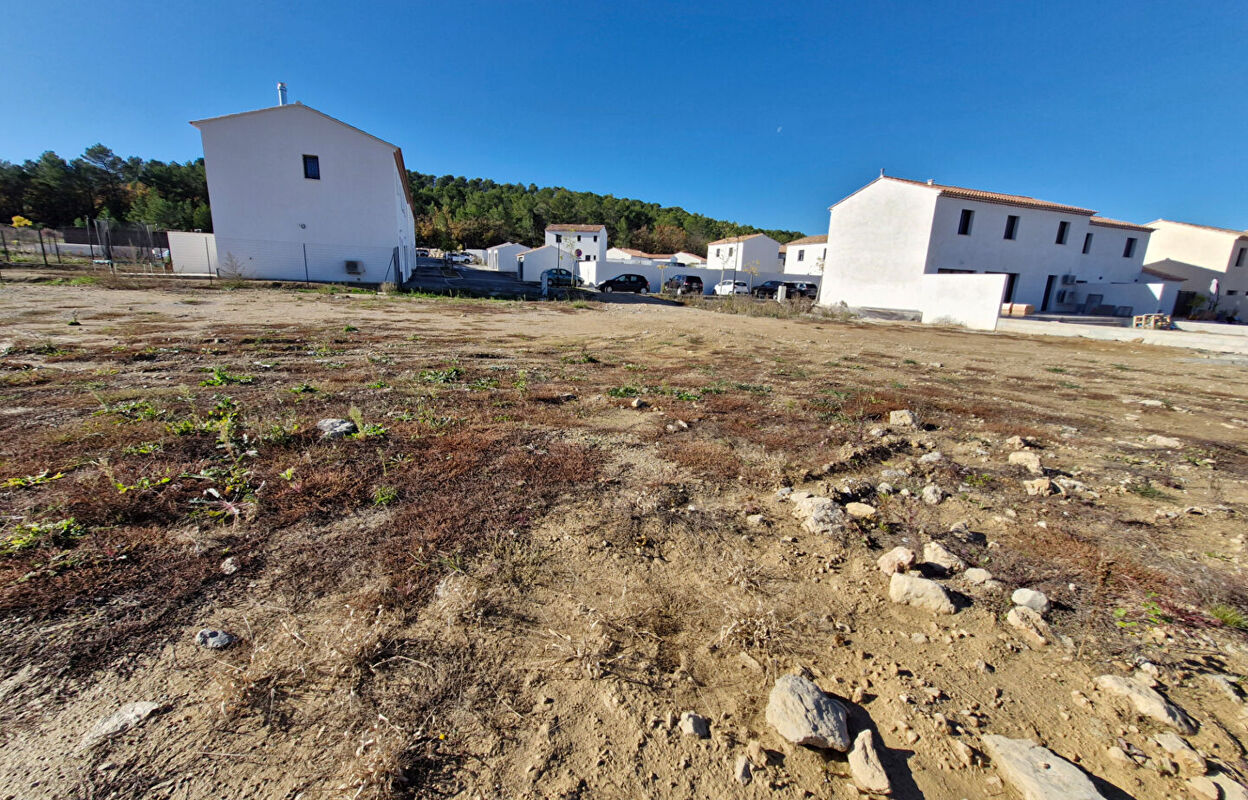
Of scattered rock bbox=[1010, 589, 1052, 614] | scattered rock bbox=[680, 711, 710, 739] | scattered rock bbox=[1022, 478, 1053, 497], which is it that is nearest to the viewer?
scattered rock bbox=[680, 711, 710, 739]

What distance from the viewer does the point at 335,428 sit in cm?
408

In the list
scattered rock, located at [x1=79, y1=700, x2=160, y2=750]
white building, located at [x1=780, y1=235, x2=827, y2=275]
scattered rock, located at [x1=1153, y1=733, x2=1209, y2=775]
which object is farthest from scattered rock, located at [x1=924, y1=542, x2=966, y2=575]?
white building, located at [x1=780, y1=235, x2=827, y2=275]

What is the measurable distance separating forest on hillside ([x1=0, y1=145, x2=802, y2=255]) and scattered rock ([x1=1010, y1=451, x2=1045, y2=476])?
198 feet

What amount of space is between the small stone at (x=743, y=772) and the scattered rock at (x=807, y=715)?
0.59 ft

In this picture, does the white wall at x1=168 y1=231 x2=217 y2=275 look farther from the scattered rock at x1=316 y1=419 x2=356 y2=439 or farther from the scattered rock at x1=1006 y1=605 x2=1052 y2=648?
the scattered rock at x1=1006 y1=605 x2=1052 y2=648

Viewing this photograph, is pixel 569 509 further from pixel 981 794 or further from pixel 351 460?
pixel 981 794

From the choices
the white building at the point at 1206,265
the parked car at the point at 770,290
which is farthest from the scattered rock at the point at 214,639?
the white building at the point at 1206,265

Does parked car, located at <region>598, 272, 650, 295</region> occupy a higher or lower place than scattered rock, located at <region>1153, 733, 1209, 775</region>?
higher

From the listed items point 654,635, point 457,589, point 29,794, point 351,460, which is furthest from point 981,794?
point 351,460

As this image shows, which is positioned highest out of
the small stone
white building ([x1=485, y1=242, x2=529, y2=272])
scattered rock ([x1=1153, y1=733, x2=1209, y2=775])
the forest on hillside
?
the forest on hillside

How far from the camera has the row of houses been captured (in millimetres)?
22391

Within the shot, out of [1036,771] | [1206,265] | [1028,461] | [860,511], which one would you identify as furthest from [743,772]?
[1206,265]

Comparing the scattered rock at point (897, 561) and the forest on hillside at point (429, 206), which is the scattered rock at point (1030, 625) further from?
the forest on hillside at point (429, 206)

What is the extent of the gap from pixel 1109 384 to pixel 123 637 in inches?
483
